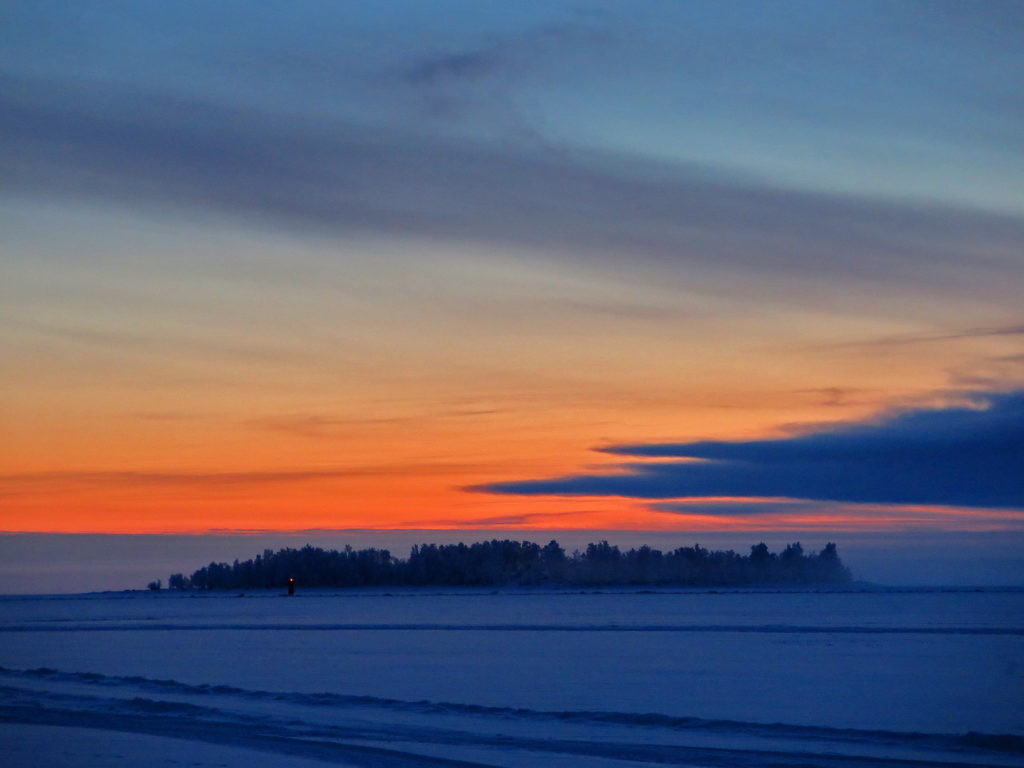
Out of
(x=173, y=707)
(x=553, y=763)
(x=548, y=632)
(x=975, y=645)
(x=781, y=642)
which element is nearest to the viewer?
(x=553, y=763)

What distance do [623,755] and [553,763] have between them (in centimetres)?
92

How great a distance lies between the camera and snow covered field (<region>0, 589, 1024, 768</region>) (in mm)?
Result: 13008

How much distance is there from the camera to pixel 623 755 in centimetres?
1269

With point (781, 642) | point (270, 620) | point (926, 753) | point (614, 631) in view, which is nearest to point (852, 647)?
point (781, 642)

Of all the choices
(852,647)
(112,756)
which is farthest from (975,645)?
(112,756)

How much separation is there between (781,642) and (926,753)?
16024 mm

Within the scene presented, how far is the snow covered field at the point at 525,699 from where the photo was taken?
1301 cm

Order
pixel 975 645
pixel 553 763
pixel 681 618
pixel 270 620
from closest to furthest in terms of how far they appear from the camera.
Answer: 1. pixel 553 763
2. pixel 975 645
3. pixel 681 618
4. pixel 270 620

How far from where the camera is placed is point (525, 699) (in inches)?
685

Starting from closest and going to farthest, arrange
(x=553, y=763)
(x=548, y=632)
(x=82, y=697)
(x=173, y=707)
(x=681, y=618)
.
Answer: (x=553, y=763) → (x=173, y=707) → (x=82, y=697) → (x=548, y=632) → (x=681, y=618)

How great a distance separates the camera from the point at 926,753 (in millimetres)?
12656

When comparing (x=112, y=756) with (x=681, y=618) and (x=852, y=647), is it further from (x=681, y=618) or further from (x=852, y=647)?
(x=681, y=618)

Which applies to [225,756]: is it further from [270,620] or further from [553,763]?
[270,620]

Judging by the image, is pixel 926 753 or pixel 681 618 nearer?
pixel 926 753
